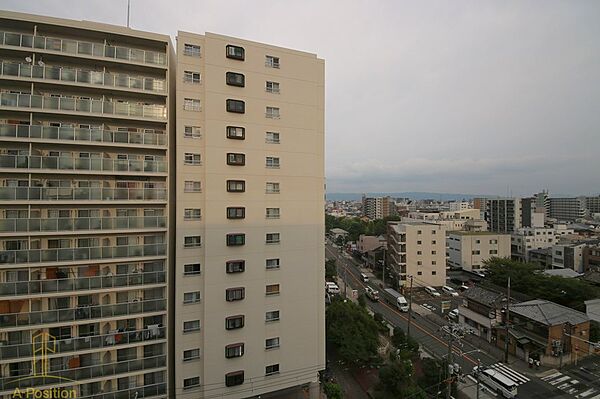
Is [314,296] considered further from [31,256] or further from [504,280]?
[504,280]

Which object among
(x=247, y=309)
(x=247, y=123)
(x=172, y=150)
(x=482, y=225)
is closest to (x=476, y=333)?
(x=247, y=309)

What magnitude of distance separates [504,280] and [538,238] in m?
24.6

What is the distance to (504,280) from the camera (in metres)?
31.6

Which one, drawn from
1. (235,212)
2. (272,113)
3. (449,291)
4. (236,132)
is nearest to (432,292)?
(449,291)

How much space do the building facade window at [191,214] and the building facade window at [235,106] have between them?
5422 millimetres

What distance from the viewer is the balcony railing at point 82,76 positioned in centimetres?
1220

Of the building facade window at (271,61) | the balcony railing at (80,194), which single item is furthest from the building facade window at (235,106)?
the balcony railing at (80,194)

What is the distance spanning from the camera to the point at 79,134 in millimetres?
12812

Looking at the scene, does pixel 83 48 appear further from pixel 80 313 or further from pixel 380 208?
pixel 380 208

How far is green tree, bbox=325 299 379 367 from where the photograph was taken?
60.3 feet

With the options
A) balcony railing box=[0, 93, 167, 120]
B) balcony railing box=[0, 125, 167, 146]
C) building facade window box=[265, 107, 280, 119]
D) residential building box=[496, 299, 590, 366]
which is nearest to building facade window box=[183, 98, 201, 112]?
balcony railing box=[0, 93, 167, 120]

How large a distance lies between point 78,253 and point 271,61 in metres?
13.3

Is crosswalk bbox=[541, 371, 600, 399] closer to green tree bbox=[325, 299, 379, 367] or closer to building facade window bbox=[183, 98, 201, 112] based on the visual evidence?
green tree bbox=[325, 299, 379, 367]

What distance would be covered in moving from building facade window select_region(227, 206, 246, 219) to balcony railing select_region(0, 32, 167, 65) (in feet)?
26.2
